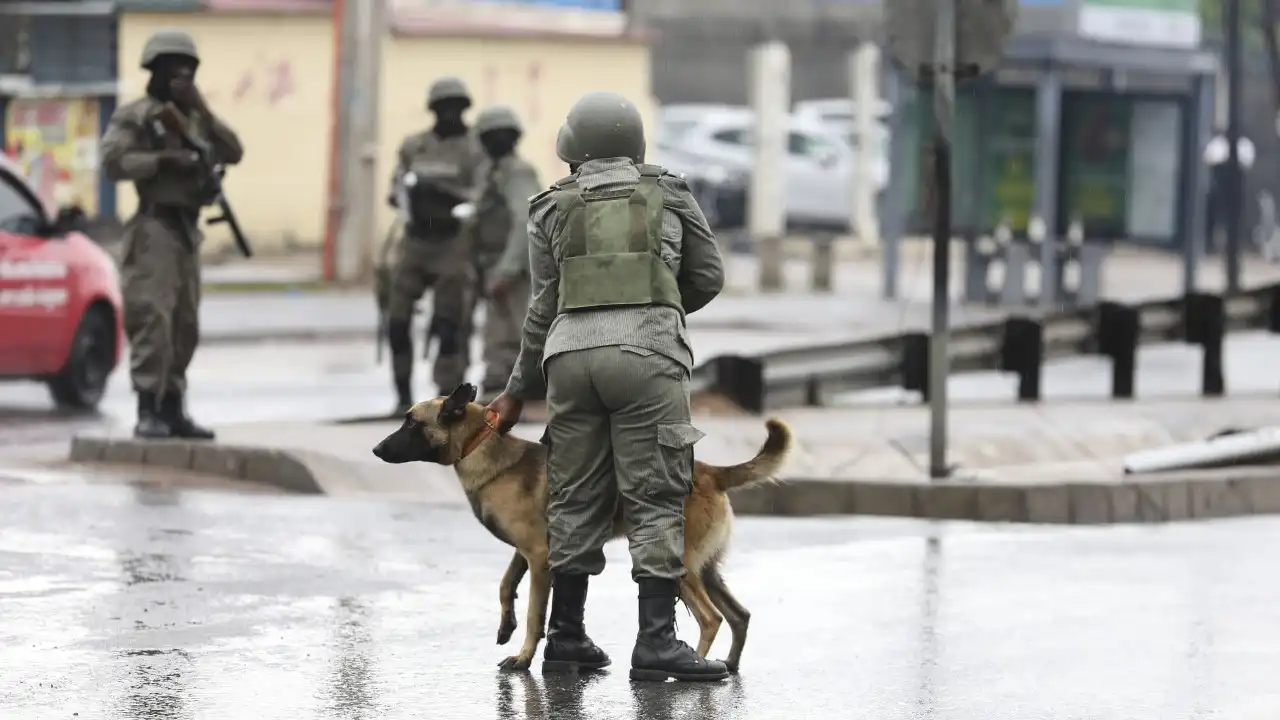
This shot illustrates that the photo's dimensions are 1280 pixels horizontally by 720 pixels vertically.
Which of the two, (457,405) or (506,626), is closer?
(457,405)

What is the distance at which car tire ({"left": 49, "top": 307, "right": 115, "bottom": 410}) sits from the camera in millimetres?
15945

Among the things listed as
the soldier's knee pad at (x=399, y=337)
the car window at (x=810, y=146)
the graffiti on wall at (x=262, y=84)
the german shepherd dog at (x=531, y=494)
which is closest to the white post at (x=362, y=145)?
the graffiti on wall at (x=262, y=84)

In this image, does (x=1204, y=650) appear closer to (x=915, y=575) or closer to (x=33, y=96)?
(x=915, y=575)

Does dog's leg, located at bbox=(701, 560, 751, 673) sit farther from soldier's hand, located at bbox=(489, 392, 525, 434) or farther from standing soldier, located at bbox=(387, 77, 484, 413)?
standing soldier, located at bbox=(387, 77, 484, 413)

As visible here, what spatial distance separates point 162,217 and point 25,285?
9.93 ft

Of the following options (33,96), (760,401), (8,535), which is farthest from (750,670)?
(33,96)

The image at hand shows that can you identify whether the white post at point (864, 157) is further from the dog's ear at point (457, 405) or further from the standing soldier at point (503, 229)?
the dog's ear at point (457, 405)

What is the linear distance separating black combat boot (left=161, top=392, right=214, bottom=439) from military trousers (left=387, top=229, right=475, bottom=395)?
199 cm

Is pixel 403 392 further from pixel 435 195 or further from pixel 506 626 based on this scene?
pixel 506 626

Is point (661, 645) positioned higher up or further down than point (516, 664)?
higher up

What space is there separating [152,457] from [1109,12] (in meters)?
17.4

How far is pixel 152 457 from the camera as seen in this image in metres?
12.4

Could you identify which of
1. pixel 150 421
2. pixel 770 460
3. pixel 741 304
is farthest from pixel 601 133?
pixel 741 304

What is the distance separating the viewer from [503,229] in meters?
15.2
